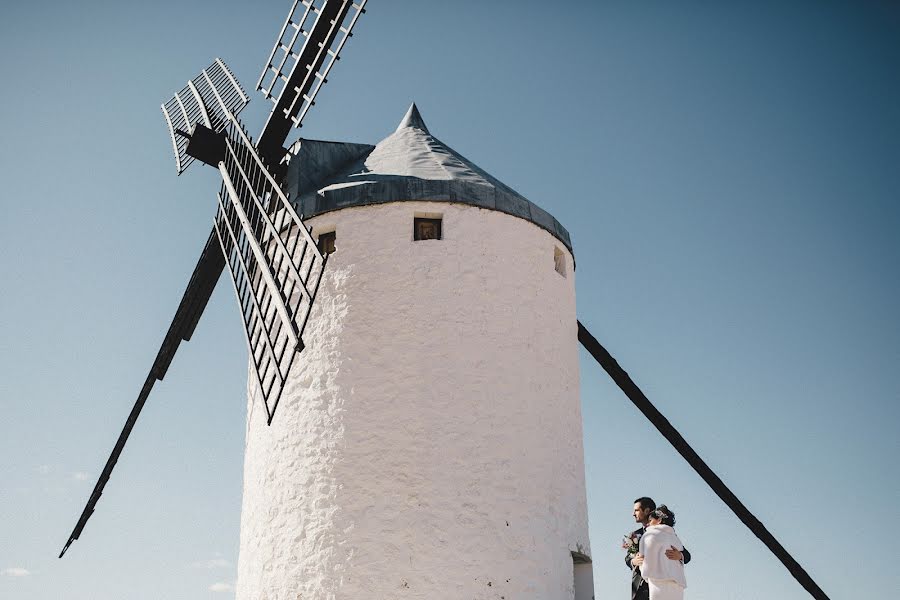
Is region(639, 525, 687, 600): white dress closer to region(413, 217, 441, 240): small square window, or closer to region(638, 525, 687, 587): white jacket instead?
region(638, 525, 687, 587): white jacket

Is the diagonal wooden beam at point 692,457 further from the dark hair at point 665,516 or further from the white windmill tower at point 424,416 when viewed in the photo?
the dark hair at point 665,516

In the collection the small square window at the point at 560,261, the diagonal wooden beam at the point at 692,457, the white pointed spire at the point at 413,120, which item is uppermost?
the white pointed spire at the point at 413,120

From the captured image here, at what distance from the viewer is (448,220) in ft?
21.9

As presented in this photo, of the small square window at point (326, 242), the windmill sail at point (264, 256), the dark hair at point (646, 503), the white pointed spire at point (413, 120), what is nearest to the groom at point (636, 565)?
the dark hair at point (646, 503)

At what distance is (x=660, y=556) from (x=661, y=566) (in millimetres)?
57

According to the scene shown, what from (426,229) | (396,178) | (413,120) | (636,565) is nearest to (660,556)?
(636,565)

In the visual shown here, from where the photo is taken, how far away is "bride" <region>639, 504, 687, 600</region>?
15.5 feet

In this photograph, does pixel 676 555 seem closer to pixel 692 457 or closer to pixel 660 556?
pixel 660 556

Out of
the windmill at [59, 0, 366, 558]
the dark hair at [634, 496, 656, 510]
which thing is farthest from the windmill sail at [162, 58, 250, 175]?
the dark hair at [634, 496, 656, 510]

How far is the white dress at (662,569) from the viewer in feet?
15.4

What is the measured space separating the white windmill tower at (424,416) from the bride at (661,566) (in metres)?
1.35

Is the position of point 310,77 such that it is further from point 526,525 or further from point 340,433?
point 526,525

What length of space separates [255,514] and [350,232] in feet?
7.84

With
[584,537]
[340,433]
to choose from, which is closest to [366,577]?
[340,433]
